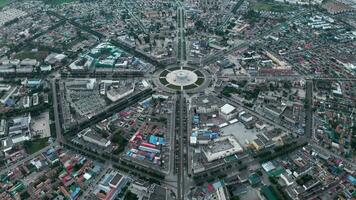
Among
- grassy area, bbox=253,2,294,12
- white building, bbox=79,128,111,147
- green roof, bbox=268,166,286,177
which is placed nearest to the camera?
green roof, bbox=268,166,286,177

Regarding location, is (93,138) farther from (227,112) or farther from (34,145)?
(227,112)

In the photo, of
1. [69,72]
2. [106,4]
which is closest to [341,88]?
[69,72]

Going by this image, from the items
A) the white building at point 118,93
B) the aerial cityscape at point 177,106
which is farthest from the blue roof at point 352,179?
the white building at point 118,93

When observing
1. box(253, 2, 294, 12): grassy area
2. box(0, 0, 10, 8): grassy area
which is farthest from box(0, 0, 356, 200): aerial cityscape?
box(0, 0, 10, 8): grassy area

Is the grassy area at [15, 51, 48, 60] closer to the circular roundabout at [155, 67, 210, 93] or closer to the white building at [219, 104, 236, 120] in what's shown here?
the circular roundabout at [155, 67, 210, 93]

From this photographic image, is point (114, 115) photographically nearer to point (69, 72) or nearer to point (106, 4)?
point (69, 72)

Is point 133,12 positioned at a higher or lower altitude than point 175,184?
higher

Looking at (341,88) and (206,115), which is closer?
(206,115)
